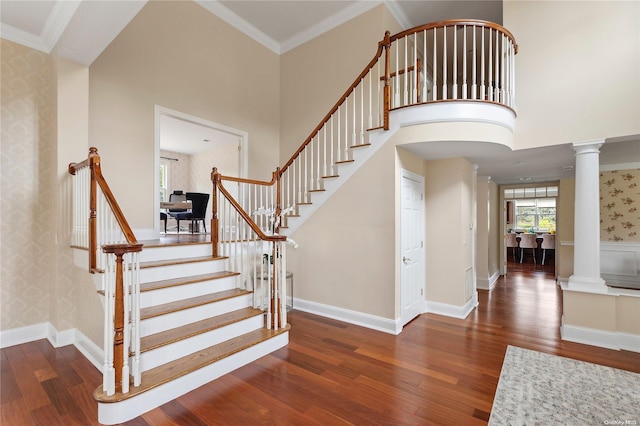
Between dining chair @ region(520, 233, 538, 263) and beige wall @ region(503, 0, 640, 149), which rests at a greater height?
beige wall @ region(503, 0, 640, 149)

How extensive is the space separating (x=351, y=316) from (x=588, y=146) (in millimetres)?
3685

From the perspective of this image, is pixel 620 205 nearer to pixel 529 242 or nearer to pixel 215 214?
pixel 529 242

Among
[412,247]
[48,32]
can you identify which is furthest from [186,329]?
[48,32]

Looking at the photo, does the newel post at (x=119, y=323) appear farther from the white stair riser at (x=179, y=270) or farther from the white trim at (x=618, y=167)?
the white trim at (x=618, y=167)

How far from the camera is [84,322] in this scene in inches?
125

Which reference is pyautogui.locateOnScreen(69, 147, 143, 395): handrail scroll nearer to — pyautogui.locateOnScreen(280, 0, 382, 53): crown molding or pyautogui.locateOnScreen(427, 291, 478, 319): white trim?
pyautogui.locateOnScreen(427, 291, 478, 319): white trim

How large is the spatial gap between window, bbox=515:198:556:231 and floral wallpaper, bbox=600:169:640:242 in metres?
6.55

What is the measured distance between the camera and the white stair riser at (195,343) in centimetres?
244

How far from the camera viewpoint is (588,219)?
11.9 feet

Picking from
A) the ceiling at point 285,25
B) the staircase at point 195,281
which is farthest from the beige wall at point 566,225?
the staircase at point 195,281

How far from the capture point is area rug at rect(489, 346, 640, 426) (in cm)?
219

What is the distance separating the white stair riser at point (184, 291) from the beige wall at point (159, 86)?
1723 millimetres

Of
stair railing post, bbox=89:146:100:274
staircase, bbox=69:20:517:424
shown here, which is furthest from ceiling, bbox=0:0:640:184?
stair railing post, bbox=89:146:100:274

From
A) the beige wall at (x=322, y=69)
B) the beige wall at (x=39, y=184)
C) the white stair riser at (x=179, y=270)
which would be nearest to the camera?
the white stair riser at (x=179, y=270)
